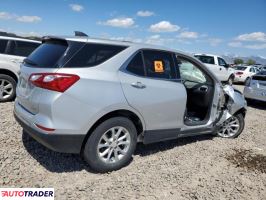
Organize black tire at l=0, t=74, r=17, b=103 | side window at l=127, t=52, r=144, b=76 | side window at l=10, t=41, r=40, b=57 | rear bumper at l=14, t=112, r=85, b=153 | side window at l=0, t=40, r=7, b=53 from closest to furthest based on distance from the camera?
1. rear bumper at l=14, t=112, r=85, b=153
2. side window at l=127, t=52, r=144, b=76
3. black tire at l=0, t=74, r=17, b=103
4. side window at l=0, t=40, r=7, b=53
5. side window at l=10, t=41, r=40, b=57

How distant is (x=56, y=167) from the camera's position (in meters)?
3.80

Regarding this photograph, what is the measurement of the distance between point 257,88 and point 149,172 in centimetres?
740

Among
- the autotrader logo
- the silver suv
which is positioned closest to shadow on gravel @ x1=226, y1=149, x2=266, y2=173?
the silver suv

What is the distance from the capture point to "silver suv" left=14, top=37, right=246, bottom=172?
3227mm

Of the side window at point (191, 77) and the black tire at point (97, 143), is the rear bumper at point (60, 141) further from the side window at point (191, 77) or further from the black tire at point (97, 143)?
the side window at point (191, 77)

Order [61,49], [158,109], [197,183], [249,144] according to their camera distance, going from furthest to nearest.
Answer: [249,144]
[158,109]
[197,183]
[61,49]

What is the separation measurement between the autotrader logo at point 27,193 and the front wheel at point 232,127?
12.7 feet

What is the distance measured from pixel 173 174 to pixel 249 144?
252cm

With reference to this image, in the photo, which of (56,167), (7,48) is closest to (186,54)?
(56,167)

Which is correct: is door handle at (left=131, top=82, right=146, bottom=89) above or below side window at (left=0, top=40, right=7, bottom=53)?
below

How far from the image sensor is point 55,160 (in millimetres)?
3980

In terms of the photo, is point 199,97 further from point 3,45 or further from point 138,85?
point 3,45

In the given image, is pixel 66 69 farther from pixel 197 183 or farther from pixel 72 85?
pixel 197 183

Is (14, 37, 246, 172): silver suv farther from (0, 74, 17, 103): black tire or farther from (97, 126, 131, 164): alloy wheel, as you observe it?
(0, 74, 17, 103): black tire
